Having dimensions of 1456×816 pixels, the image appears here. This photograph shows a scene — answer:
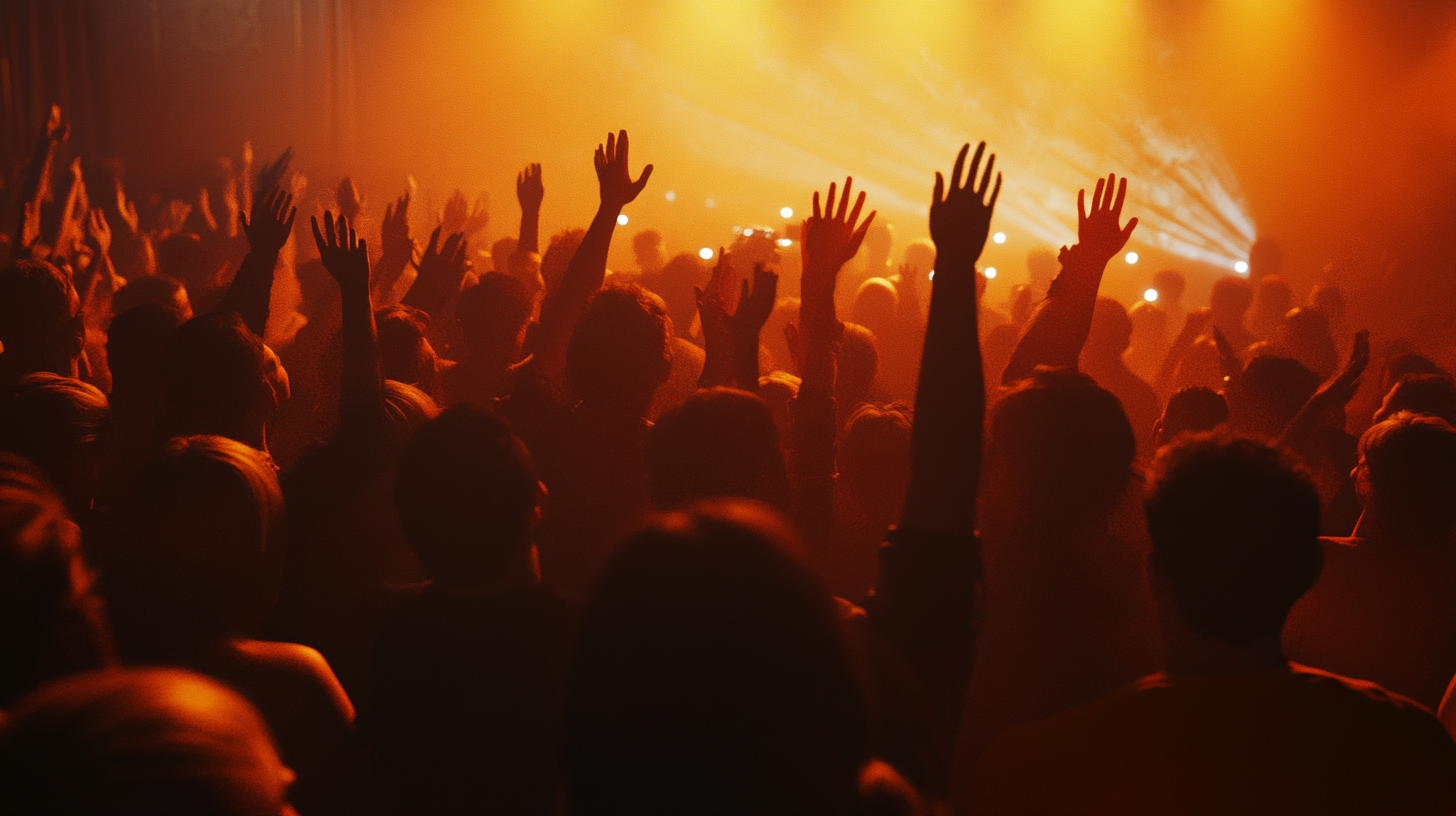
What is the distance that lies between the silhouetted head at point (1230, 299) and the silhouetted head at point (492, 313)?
4501 millimetres

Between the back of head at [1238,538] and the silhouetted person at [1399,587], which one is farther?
the silhouetted person at [1399,587]

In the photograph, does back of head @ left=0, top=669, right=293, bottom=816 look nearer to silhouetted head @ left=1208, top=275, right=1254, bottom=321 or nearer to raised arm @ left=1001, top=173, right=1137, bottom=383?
raised arm @ left=1001, top=173, right=1137, bottom=383

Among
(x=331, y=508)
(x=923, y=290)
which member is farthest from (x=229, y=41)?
(x=331, y=508)

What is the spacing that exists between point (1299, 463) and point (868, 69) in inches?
372

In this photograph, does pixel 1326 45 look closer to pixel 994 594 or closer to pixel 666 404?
pixel 666 404

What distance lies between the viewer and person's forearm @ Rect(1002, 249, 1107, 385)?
2697mm

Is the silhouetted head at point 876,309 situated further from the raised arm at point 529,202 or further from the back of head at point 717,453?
the back of head at point 717,453

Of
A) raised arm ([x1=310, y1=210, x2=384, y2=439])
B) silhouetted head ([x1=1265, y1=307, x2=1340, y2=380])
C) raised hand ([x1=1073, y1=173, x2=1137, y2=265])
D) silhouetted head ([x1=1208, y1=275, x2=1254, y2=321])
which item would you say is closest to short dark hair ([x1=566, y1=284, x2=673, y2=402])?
raised arm ([x1=310, y1=210, x2=384, y2=439])

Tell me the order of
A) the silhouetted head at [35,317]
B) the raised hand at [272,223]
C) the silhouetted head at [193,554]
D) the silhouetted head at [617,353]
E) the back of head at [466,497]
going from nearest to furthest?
the back of head at [466,497]
the silhouetted head at [193,554]
the silhouetted head at [617,353]
the silhouetted head at [35,317]
the raised hand at [272,223]

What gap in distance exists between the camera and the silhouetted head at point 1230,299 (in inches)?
224

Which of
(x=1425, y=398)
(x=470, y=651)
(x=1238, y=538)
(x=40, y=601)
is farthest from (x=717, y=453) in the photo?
(x=1425, y=398)

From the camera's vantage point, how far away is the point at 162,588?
58.1 inches

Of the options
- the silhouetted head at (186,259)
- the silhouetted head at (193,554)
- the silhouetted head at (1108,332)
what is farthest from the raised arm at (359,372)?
the silhouetted head at (186,259)

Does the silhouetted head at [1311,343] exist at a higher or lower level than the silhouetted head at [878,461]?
higher
